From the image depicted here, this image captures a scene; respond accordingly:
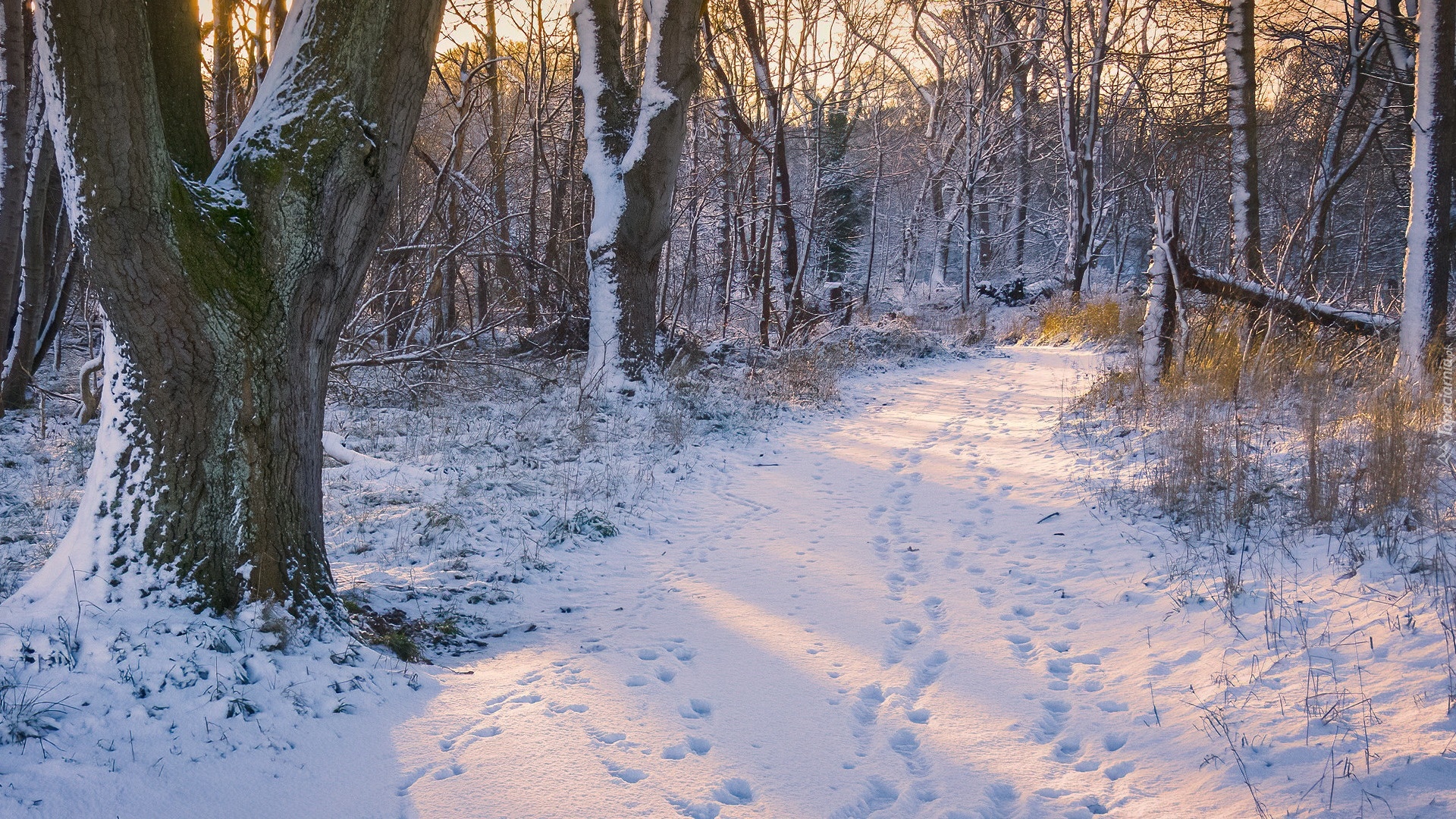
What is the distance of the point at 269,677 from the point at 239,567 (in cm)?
47

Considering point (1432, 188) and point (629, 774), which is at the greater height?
point (1432, 188)

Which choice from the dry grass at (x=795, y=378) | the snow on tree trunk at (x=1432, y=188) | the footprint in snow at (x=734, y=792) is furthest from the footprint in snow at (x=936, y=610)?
the dry grass at (x=795, y=378)

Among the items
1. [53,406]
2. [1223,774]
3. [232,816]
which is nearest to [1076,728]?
[1223,774]

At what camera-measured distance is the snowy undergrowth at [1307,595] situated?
7.71 ft

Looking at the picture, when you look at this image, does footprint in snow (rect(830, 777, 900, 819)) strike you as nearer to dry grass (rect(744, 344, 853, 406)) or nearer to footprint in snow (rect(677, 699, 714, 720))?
footprint in snow (rect(677, 699, 714, 720))

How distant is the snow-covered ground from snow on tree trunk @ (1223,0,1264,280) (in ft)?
19.8

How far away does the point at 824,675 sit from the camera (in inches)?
128

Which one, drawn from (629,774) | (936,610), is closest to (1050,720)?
(936,610)

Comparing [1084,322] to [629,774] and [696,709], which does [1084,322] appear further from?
[629,774]

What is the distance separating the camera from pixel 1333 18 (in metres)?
10.7

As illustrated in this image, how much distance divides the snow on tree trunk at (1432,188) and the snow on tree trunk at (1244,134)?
7.71 ft

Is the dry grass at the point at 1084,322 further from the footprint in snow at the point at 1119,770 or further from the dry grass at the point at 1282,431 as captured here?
the footprint in snow at the point at 1119,770

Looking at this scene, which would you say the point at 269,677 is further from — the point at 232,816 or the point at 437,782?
the point at 437,782

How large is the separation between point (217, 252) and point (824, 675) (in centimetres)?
291
